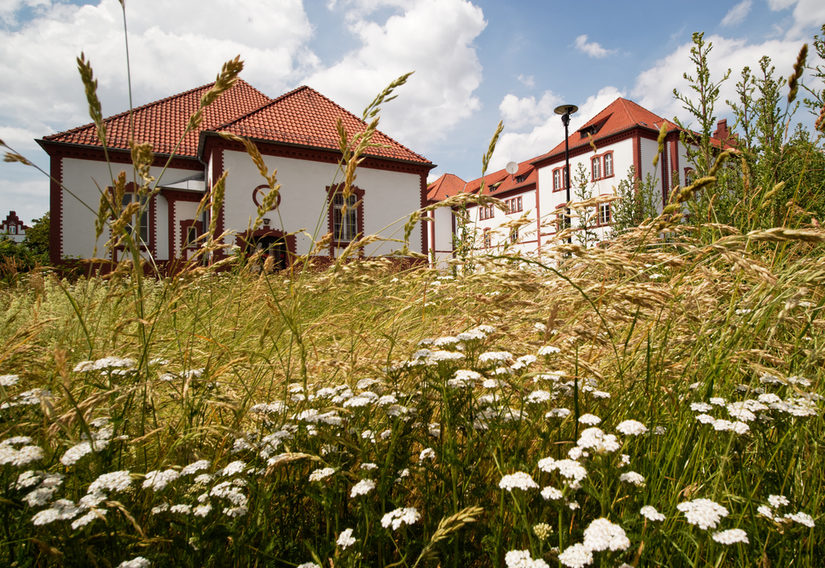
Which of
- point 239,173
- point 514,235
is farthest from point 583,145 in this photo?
point 514,235

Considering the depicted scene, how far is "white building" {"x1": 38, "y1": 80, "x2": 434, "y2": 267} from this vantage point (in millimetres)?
17625

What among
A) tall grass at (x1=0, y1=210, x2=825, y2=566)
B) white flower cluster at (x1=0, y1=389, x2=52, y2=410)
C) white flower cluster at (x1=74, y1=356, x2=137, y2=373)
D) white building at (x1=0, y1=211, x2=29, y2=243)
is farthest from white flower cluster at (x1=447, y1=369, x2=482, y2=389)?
white building at (x1=0, y1=211, x2=29, y2=243)

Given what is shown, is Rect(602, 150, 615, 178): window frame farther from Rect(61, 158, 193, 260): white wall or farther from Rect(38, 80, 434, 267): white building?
Rect(61, 158, 193, 260): white wall

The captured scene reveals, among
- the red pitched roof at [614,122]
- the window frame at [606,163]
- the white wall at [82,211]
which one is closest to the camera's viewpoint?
the white wall at [82,211]

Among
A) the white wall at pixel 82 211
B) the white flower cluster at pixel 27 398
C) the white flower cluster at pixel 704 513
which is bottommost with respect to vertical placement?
the white flower cluster at pixel 704 513

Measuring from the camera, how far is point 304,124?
63.8 feet

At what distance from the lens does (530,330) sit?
6.96ft

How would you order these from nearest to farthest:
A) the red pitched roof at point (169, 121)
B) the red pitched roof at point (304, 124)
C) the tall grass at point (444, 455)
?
the tall grass at point (444, 455) < the red pitched roof at point (304, 124) < the red pitched roof at point (169, 121)

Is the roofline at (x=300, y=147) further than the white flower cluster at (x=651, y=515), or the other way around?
the roofline at (x=300, y=147)

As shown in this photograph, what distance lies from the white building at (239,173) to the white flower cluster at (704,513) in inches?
652

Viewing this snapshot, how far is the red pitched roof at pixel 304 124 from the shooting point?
17.9 meters

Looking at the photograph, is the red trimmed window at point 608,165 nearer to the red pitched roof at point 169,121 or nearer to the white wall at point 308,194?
the white wall at point 308,194

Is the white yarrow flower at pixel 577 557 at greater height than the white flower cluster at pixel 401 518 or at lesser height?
greater

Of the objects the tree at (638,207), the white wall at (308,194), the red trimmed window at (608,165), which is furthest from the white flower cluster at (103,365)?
the red trimmed window at (608,165)
